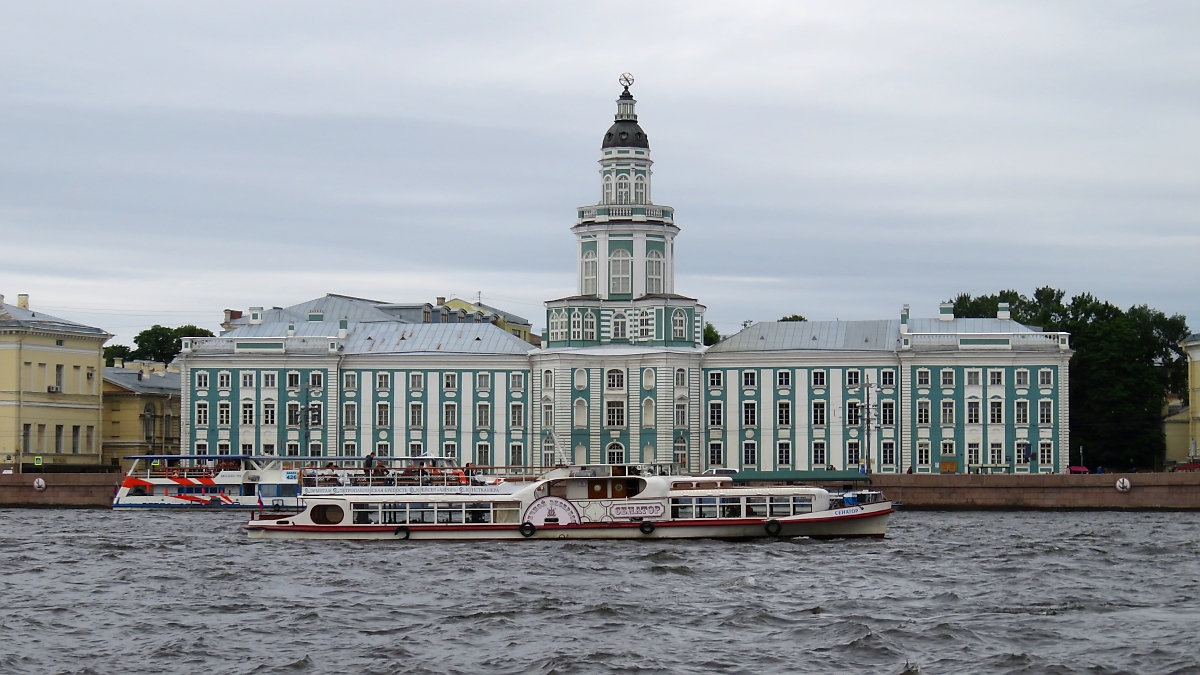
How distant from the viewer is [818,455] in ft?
317

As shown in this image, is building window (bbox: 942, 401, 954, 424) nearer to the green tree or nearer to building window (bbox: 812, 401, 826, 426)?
building window (bbox: 812, 401, 826, 426)

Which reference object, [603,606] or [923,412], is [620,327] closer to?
[923,412]

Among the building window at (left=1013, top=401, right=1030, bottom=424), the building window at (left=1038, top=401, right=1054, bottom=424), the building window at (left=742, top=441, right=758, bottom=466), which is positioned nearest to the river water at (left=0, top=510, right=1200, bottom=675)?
the building window at (left=1038, top=401, right=1054, bottom=424)

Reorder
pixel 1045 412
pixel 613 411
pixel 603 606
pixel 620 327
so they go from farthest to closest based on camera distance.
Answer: pixel 620 327
pixel 613 411
pixel 1045 412
pixel 603 606

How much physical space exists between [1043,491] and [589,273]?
94.2ft

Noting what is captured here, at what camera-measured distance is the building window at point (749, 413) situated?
9812cm

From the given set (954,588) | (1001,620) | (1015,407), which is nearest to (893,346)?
(1015,407)

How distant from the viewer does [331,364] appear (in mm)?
101188

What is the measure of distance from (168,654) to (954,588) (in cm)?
1749

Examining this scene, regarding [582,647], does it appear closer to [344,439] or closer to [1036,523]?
[1036,523]

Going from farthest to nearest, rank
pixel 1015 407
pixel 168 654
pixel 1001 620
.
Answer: pixel 1015 407 → pixel 1001 620 → pixel 168 654

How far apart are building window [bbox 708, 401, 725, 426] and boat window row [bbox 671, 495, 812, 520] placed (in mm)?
40579

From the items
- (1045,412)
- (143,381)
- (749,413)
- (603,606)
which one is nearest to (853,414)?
(749,413)

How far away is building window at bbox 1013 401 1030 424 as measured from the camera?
95.1 metres
